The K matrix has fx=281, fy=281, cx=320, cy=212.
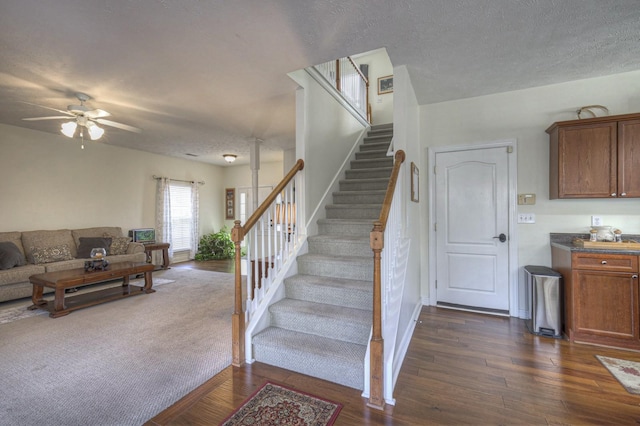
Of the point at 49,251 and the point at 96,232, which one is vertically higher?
the point at 96,232

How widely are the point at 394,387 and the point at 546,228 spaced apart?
2.64 m

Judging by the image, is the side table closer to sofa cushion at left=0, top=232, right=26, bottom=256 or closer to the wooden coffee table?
the wooden coffee table

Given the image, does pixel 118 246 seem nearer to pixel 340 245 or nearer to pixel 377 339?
pixel 340 245

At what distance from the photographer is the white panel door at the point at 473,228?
341 centimetres

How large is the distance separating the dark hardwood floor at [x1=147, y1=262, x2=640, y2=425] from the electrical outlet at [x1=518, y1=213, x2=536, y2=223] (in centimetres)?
130

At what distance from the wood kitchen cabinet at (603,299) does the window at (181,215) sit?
25.1ft

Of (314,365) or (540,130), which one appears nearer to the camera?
(314,365)

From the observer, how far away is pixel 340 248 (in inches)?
120

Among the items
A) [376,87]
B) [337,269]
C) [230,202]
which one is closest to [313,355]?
[337,269]

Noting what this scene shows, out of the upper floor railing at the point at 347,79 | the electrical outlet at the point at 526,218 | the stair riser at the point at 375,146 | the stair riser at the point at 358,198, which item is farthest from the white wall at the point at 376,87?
the electrical outlet at the point at 526,218

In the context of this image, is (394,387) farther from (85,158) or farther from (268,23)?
(85,158)

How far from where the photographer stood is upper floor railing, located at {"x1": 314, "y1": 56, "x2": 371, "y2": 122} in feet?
12.7

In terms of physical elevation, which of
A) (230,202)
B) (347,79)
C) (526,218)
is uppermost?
(347,79)

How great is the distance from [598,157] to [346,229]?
2654 mm
